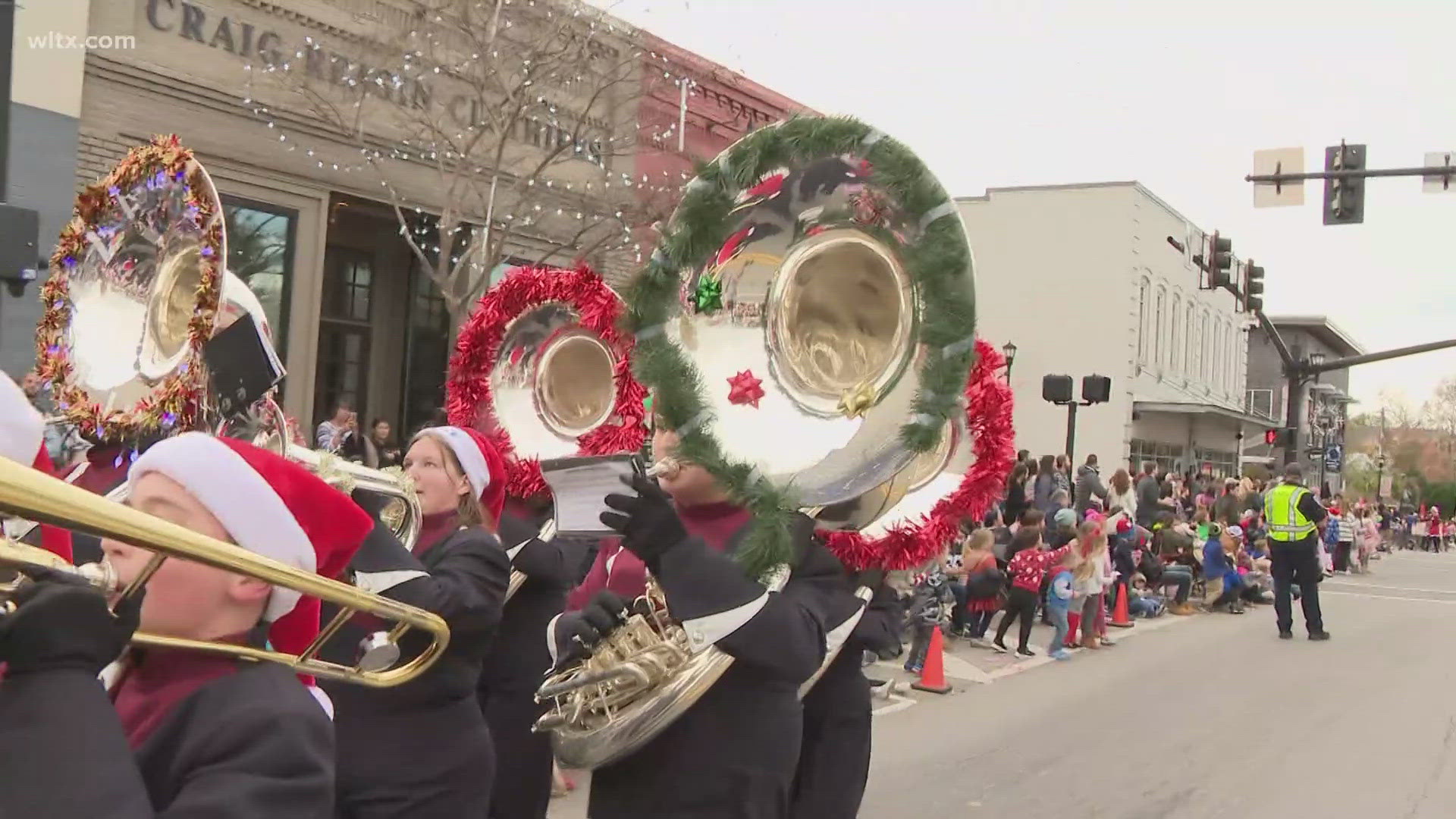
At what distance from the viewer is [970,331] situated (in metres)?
2.88

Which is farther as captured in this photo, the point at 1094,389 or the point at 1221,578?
the point at 1094,389

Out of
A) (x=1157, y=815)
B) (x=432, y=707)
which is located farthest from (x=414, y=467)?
(x=1157, y=815)

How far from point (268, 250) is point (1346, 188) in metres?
12.7

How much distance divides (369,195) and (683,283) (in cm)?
1213

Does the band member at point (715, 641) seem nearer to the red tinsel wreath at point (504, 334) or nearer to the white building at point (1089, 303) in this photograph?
the red tinsel wreath at point (504, 334)

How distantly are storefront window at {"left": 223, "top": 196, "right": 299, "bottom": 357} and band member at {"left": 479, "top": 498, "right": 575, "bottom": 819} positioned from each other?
9.71 m

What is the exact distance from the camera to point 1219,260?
645 inches

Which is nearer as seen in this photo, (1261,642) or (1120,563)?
(1261,642)

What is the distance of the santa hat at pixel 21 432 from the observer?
8.11 feet

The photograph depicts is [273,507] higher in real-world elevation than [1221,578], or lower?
higher


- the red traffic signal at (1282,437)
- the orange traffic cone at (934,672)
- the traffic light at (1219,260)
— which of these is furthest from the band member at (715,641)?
the red traffic signal at (1282,437)

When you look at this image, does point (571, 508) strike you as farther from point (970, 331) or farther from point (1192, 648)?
point (1192, 648)

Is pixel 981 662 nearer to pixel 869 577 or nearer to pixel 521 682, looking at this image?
pixel 521 682

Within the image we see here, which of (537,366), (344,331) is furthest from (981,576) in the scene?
(344,331)
